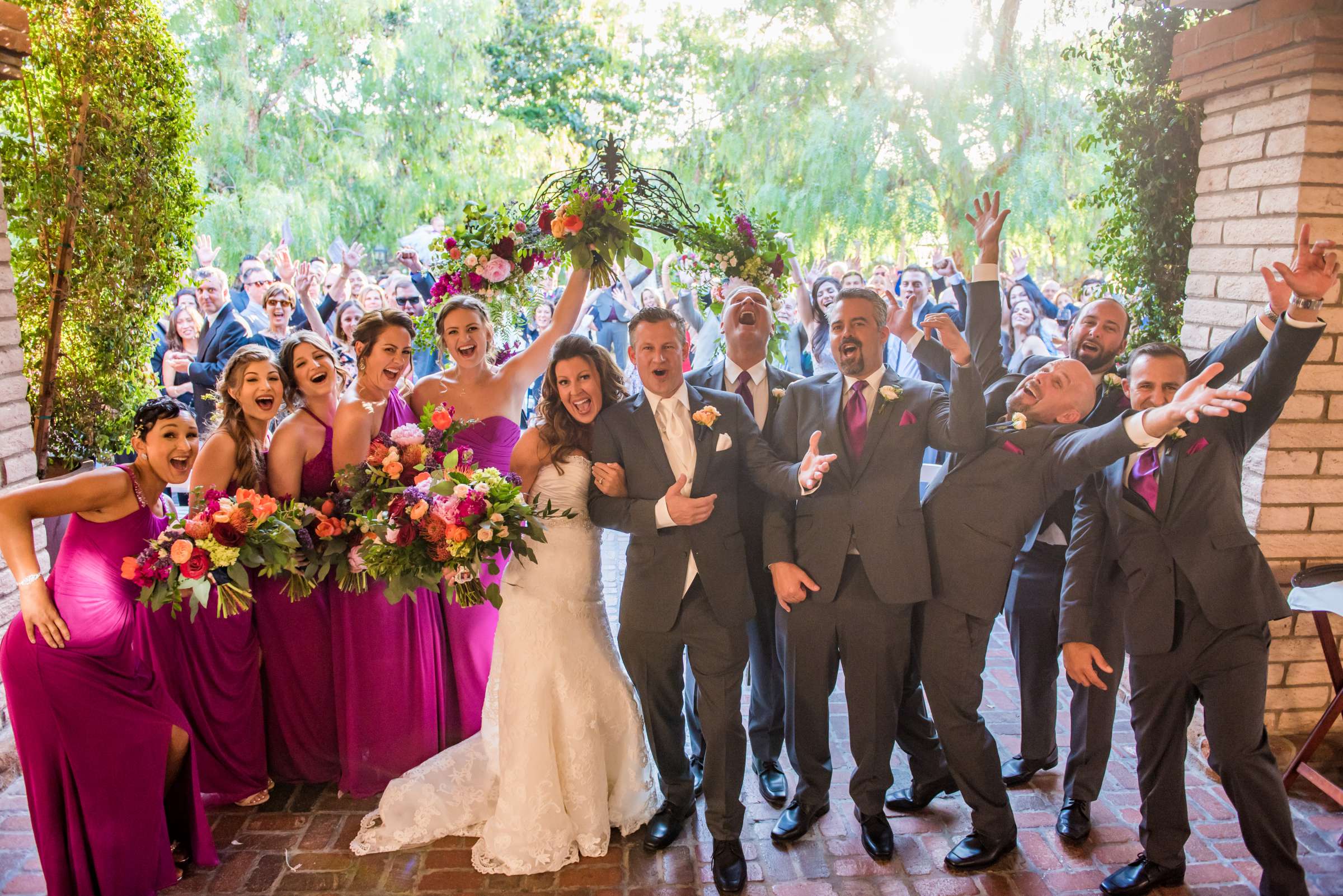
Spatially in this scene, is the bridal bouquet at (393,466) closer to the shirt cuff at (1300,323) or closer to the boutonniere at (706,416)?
the boutonniere at (706,416)

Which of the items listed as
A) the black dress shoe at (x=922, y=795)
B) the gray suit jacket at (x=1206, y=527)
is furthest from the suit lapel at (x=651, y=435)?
the black dress shoe at (x=922, y=795)

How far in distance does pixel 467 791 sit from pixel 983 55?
14.5m

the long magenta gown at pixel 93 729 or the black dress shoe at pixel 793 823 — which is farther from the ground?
the long magenta gown at pixel 93 729

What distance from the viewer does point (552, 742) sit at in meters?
3.90

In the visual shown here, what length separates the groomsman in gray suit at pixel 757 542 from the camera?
171 inches

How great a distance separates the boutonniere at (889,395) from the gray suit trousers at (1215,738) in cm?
133

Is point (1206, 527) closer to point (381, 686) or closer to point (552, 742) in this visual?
point (552, 742)

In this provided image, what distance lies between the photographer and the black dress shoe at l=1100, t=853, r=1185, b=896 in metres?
3.61

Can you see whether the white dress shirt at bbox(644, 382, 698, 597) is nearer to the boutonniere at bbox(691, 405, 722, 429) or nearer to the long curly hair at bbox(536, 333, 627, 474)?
the boutonniere at bbox(691, 405, 722, 429)

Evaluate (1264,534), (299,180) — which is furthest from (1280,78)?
(299,180)

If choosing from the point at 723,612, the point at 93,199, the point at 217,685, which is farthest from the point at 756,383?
the point at 93,199

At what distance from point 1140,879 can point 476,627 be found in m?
3.14

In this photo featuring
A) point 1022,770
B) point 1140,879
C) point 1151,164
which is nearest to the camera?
point 1140,879

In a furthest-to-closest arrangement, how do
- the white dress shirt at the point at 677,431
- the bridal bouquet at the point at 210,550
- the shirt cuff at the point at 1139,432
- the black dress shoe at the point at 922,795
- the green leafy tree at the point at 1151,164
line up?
1. the green leafy tree at the point at 1151,164
2. the black dress shoe at the point at 922,795
3. the white dress shirt at the point at 677,431
4. the bridal bouquet at the point at 210,550
5. the shirt cuff at the point at 1139,432
